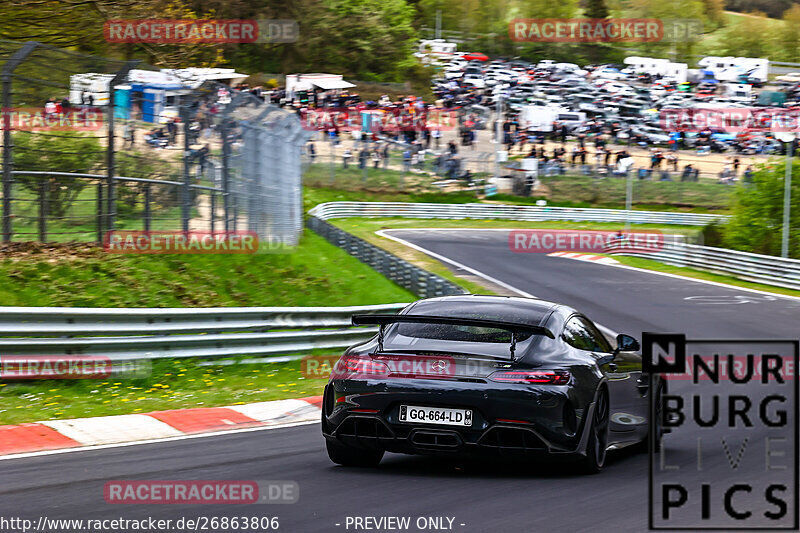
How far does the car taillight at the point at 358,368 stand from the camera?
696 cm

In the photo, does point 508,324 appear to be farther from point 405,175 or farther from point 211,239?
point 405,175

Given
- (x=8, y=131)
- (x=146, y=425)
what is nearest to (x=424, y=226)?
(x=8, y=131)

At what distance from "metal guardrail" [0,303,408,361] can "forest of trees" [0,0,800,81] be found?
8.13 m

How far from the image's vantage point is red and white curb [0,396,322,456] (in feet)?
27.5

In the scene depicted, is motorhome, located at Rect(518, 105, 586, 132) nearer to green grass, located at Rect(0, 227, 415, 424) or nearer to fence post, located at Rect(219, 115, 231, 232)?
green grass, located at Rect(0, 227, 415, 424)

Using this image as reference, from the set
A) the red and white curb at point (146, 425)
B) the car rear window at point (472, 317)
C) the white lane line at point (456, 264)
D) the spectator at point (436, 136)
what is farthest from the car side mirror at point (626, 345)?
the spectator at point (436, 136)

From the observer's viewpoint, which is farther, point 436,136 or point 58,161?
point 436,136

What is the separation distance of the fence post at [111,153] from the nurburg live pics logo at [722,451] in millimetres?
7536

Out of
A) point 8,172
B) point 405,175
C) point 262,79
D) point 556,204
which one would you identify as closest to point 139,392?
point 8,172

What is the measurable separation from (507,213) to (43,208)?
41.4 m

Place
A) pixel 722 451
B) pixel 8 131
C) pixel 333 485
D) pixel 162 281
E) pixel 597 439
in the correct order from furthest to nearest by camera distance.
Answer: pixel 162 281
pixel 8 131
pixel 722 451
pixel 597 439
pixel 333 485

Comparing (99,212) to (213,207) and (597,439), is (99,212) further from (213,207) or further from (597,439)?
(597,439)

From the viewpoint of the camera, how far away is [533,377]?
6773 mm

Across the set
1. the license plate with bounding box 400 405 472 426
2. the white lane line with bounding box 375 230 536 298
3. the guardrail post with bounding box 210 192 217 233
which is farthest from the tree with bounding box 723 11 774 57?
the license plate with bounding box 400 405 472 426
